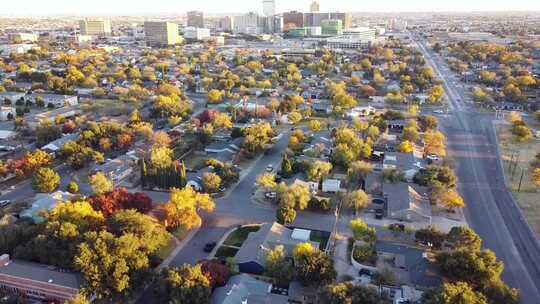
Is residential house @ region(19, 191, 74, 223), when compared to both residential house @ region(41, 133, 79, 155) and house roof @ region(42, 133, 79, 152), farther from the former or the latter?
house roof @ region(42, 133, 79, 152)

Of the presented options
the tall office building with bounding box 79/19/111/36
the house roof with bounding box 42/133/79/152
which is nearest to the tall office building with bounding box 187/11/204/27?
the tall office building with bounding box 79/19/111/36

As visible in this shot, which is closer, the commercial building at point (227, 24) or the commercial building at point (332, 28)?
the commercial building at point (332, 28)

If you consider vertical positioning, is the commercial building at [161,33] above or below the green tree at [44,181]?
above

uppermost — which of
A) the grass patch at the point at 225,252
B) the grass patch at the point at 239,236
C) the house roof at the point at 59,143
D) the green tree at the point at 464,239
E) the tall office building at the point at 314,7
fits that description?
the tall office building at the point at 314,7

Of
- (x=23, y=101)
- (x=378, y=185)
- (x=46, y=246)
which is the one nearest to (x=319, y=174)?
(x=378, y=185)

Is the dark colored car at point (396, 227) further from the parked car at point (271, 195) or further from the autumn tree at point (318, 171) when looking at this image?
the parked car at point (271, 195)

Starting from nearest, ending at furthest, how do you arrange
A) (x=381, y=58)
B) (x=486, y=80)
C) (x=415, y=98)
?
(x=415, y=98) → (x=486, y=80) → (x=381, y=58)

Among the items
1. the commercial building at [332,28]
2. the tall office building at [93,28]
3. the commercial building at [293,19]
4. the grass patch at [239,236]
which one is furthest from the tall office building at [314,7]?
the grass patch at [239,236]

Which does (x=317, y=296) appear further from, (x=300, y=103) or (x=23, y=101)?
(x=23, y=101)

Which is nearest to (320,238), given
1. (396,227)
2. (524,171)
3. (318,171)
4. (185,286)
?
(396,227)
